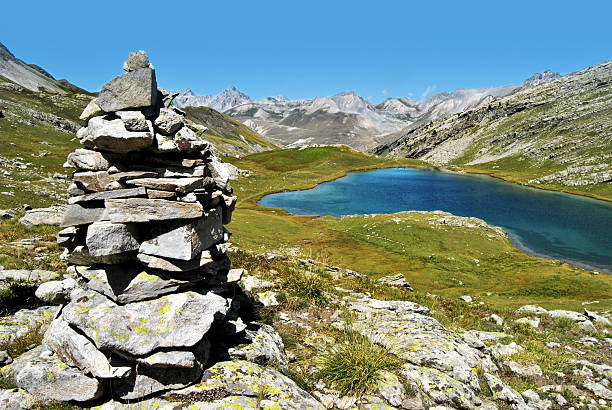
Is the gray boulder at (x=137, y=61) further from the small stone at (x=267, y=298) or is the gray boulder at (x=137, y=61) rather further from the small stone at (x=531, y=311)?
the small stone at (x=531, y=311)

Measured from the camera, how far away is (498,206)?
320ft

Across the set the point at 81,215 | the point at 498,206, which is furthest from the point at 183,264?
Answer: the point at 498,206

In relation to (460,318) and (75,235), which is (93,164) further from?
(460,318)

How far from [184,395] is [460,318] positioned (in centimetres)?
1999

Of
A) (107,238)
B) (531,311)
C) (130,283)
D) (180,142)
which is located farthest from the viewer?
(531,311)

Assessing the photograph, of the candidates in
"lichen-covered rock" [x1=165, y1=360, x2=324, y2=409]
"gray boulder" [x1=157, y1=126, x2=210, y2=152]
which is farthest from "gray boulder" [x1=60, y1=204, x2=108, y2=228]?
"lichen-covered rock" [x1=165, y1=360, x2=324, y2=409]

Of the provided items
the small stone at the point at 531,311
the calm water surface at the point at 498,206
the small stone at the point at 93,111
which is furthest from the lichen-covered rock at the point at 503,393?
the calm water surface at the point at 498,206

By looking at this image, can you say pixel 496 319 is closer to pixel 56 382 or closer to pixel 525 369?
pixel 525 369

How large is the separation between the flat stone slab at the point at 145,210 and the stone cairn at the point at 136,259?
33mm

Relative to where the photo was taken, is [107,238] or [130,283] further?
[130,283]

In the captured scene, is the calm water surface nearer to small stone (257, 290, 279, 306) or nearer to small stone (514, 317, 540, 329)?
small stone (514, 317, 540, 329)

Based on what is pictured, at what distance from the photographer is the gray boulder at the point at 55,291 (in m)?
12.9

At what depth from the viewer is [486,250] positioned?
53344 millimetres

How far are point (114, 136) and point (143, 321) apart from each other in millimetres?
5961
